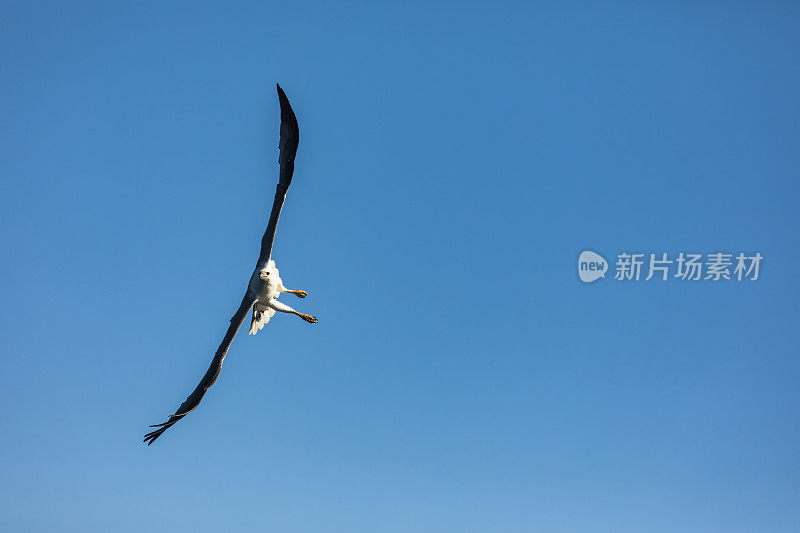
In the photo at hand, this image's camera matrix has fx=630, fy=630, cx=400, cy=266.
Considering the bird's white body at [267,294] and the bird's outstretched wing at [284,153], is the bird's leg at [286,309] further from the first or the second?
the bird's outstretched wing at [284,153]

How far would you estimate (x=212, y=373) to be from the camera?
569 inches

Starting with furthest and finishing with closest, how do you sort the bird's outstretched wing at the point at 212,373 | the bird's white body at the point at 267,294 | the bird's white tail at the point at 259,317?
1. the bird's white tail at the point at 259,317
2. the bird's white body at the point at 267,294
3. the bird's outstretched wing at the point at 212,373

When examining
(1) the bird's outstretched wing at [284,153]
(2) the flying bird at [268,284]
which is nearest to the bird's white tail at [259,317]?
(2) the flying bird at [268,284]

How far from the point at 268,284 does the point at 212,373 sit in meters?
2.49

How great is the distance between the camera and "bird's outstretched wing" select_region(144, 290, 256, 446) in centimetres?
1282

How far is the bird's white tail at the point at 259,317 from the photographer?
631 inches

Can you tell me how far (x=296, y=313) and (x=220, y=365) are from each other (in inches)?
96.6

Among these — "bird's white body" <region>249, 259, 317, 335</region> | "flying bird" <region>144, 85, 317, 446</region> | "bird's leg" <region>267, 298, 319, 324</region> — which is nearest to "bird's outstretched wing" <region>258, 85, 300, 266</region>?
"flying bird" <region>144, 85, 317, 446</region>

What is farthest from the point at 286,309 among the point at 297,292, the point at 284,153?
the point at 284,153

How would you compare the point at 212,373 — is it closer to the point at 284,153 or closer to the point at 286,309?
the point at 286,309

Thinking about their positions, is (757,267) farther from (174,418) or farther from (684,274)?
(174,418)

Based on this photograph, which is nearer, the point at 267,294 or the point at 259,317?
the point at 267,294

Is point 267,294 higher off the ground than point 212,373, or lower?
higher

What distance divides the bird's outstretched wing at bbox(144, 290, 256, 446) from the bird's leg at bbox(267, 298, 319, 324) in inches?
23.3
